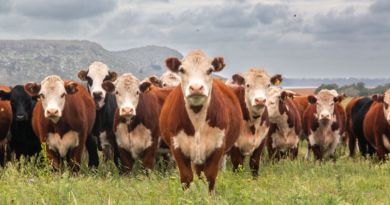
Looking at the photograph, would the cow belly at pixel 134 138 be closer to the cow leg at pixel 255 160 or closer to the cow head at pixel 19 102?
the cow leg at pixel 255 160

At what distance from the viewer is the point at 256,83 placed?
291 inches

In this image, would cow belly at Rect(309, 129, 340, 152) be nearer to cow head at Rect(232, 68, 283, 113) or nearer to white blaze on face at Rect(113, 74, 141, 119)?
cow head at Rect(232, 68, 283, 113)

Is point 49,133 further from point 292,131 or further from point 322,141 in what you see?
point 322,141

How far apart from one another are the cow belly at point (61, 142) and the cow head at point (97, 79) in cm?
135

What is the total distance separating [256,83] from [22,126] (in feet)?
17.2

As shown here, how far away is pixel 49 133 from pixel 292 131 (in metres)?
5.86

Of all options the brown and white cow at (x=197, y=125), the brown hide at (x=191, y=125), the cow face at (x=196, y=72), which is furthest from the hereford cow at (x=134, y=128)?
the cow face at (x=196, y=72)

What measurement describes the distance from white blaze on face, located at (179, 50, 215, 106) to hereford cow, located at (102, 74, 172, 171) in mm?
2764

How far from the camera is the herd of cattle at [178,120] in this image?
518cm

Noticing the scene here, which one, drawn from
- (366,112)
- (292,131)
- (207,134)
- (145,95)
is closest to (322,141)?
(292,131)

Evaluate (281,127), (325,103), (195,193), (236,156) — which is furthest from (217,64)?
(325,103)

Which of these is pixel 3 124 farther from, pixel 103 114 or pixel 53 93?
pixel 53 93

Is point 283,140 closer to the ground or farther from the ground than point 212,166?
closer to the ground

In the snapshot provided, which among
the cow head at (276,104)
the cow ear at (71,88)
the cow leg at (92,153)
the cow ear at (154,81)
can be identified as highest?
the cow ear at (154,81)
